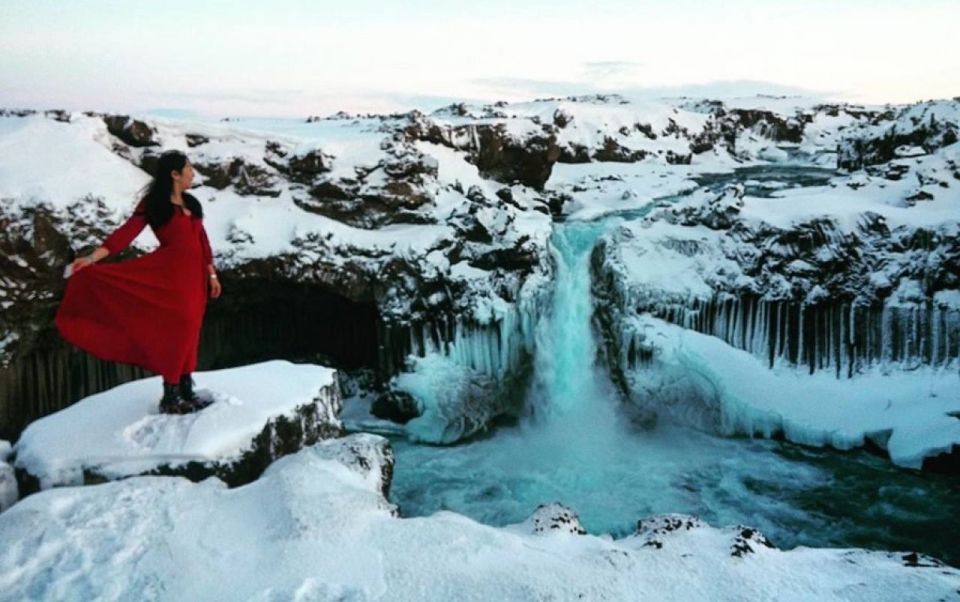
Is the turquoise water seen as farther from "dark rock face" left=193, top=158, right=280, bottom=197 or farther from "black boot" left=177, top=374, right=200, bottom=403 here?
"dark rock face" left=193, top=158, right=280, bottom=197

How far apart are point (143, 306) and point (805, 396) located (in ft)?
31.3

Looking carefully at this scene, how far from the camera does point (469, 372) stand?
11719mm

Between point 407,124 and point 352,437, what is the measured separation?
10.1m

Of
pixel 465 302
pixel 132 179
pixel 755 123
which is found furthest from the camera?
pixel 755 123

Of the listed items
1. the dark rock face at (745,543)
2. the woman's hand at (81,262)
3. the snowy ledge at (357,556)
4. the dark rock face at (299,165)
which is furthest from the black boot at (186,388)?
the dark rock face at (299,165)

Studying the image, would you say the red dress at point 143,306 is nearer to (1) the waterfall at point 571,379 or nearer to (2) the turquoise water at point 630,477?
(2) the turquoise water at point 630,477

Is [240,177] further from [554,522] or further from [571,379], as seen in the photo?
[554,522]

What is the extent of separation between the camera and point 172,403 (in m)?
5.68

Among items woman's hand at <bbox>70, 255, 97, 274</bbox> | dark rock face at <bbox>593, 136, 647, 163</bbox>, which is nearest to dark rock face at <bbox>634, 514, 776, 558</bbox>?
woman's hand at <bbox>70, 255, 97, 274</bbox>

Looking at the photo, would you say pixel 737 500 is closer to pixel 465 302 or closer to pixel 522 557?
pixel 465 302

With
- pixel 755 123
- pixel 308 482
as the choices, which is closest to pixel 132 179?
pixel 308 482

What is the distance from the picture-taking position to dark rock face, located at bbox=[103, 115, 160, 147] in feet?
38.1

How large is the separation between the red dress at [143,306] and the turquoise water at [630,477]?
462 cm

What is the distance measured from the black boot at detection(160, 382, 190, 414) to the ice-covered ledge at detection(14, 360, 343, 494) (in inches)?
2.3
